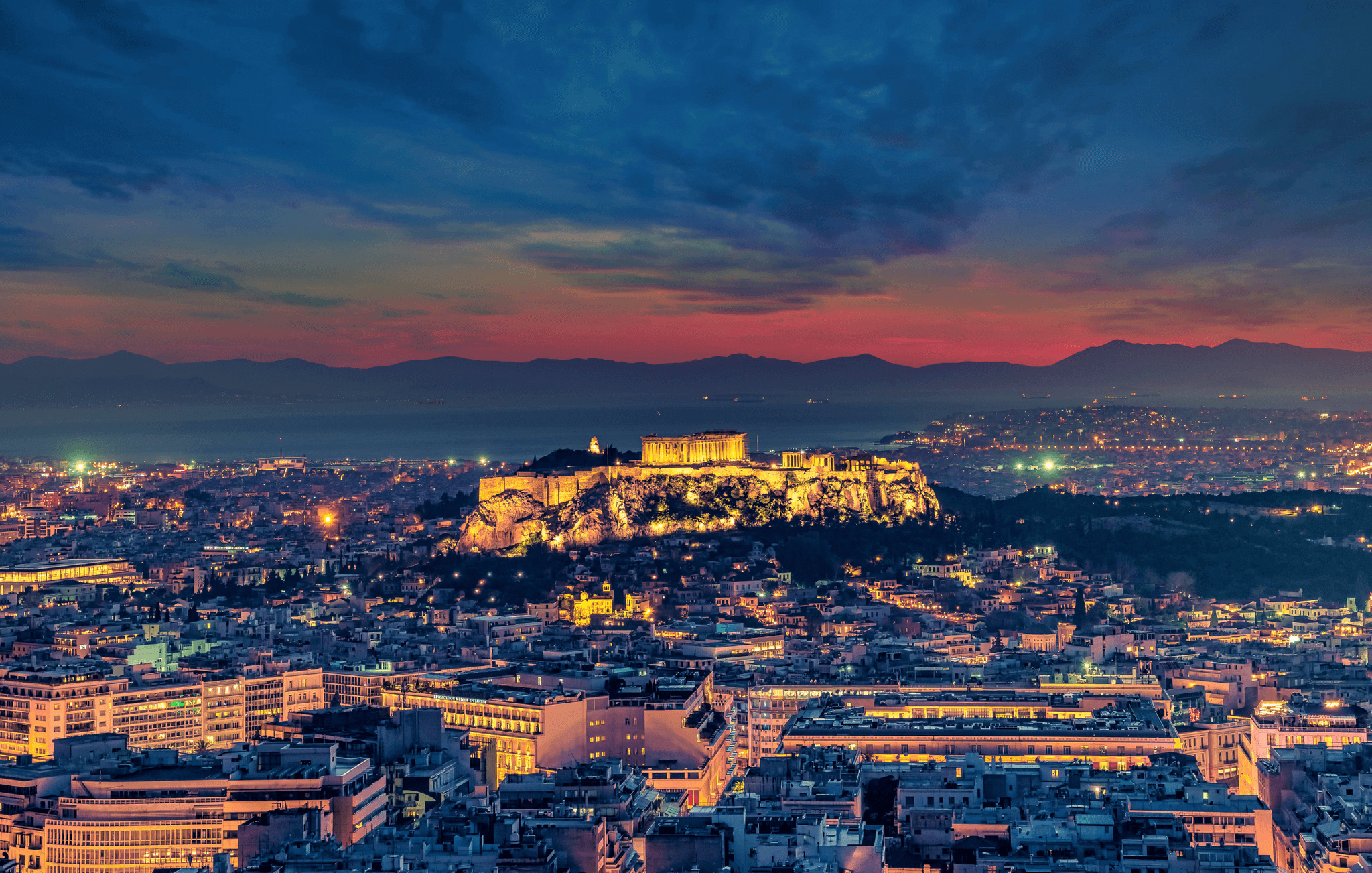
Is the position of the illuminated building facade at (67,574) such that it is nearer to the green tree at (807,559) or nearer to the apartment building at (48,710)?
the green tree at (807,559)

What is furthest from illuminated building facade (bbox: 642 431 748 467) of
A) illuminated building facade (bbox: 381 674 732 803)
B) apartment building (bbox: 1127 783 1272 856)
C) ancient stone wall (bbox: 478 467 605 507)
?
apartment building (bbox: 1127 783 1272 856)

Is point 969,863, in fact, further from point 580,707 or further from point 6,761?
point 6,761

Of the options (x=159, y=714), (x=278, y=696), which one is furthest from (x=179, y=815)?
(x=278, y=696)

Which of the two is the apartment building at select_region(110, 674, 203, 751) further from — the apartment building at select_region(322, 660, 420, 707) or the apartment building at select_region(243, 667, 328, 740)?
the apartment building at select_region(322, 660, 420, 707)

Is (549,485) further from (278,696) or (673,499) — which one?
(278,696)

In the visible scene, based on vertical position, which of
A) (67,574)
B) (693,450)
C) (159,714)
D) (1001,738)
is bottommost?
(67,574)

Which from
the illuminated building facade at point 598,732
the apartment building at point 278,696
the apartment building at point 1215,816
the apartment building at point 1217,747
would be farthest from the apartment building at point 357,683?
the apartment building at point 1215,816

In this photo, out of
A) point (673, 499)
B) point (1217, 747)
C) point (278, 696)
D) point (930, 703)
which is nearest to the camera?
point (1217, 747)
